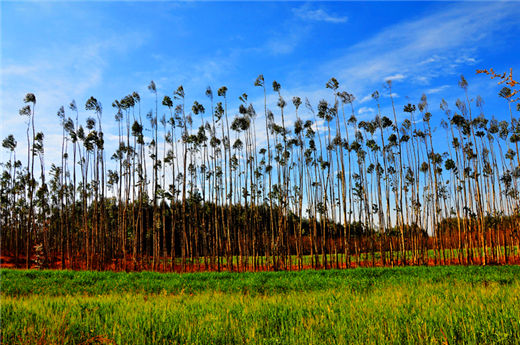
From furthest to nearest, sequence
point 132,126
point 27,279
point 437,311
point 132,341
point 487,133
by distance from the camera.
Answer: point 487,133
point 132,126
point 27,279
point 437,311
point 132,341

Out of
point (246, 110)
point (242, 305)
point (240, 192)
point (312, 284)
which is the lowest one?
point (312, 284)

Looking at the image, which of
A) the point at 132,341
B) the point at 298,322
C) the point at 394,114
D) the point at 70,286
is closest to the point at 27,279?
the point at 70,286

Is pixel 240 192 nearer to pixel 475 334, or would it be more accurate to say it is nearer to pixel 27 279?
pixel 27 279

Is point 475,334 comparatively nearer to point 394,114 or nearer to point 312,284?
point 312,284

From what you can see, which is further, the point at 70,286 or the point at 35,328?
the point at 70,286

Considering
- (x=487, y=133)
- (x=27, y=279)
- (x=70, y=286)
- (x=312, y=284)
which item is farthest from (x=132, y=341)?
(x=487, y=133)

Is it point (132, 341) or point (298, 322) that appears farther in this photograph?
point (298, 322)

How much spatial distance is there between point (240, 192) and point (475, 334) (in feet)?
70.5

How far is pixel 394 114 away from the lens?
71.9ft

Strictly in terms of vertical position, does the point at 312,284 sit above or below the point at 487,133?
below

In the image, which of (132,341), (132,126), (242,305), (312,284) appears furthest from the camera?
(132,126)

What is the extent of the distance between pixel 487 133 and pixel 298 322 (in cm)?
2550

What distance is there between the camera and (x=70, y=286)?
481 inches

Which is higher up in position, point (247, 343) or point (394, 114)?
point (394, 114)
